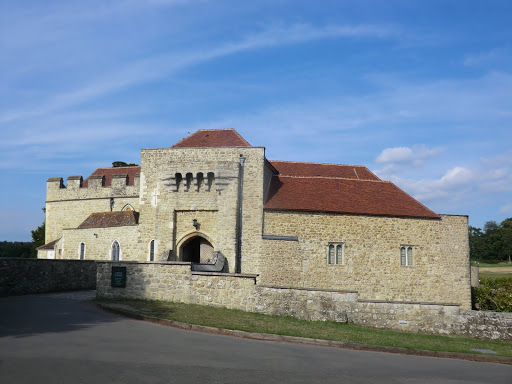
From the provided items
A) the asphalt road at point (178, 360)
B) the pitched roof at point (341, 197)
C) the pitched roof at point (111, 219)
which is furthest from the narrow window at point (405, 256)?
the pitched roof at point (111, 219)

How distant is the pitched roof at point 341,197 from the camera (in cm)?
2748

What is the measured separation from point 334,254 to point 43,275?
572 inches

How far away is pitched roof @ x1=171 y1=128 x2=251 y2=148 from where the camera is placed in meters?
29.2

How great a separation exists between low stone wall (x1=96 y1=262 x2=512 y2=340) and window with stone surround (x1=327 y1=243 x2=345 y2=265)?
9.89 meters

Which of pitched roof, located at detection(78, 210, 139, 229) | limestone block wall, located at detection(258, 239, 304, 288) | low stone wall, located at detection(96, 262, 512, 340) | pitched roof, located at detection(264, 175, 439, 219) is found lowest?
low stone wall, located at detection(96, 262, 512, 340)

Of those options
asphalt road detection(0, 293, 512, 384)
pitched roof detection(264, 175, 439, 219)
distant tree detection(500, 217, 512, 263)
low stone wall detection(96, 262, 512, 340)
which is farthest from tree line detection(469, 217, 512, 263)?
asphalt road detection(0, 293, 512, 384)

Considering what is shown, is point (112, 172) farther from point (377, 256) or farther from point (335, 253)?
point (377, 256)

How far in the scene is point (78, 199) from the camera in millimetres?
45156

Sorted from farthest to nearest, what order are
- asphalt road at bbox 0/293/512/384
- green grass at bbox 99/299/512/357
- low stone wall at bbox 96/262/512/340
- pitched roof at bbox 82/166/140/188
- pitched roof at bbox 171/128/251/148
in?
1. pitched roof at bbox 82/166/140/188
2. pitched roof at bbox 171/128/251/148
3. low stone wall at bbox 96/262/512/340
4. green grass at bbox 99/299/512/357
5. asphalt road at bbox 0/293/512/384

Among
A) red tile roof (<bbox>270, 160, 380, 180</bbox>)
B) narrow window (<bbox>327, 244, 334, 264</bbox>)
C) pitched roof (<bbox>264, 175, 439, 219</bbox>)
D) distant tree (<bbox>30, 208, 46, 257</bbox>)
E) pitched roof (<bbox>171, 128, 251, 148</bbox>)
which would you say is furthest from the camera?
distant tree (<bbox>30, 208, 46, 257</bbox>)

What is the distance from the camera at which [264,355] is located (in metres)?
10.5

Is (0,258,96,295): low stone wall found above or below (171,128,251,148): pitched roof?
below

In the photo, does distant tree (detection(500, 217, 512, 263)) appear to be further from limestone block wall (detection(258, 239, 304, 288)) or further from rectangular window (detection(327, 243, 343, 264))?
limestone block wall (detection(258, 239, 304, 288))

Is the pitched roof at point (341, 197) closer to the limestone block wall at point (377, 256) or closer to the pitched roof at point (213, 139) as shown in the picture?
the limestone block wall at point (377, 256)
